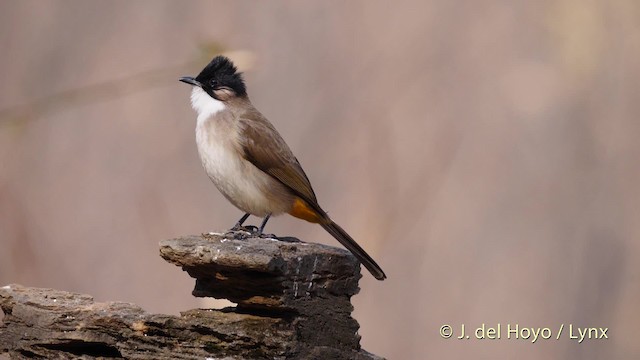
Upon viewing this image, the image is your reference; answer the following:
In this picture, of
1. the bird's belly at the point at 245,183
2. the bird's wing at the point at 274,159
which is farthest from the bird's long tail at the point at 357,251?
the bird's belly at the point at 245,183

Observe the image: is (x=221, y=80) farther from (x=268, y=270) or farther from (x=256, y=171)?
(x=268, y=270)

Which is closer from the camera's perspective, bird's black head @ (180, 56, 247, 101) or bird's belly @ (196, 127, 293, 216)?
bird's belly @ (196, 127, 293, 216)

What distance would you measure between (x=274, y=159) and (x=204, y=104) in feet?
1.64

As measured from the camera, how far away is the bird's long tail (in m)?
5.34

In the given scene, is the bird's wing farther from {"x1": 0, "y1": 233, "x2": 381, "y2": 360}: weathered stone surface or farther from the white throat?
{"x1": 0, "y1": 233, "x2": 381, "y2": 360}: weathered stone surface

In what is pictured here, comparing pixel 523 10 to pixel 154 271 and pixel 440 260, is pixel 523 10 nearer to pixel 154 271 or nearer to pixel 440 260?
pixel 440 260

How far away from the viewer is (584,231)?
8719 mm

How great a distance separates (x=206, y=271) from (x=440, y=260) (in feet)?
13.0

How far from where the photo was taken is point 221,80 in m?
5.86

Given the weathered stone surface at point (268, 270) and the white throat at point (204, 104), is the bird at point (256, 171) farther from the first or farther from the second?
the weathered stone surface at point (268, 270)

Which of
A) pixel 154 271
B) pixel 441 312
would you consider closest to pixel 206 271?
pixel 441 312

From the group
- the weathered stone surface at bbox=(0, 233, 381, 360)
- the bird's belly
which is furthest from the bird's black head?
the weathered stone surface at bbox=(0, 233, 381, 360)

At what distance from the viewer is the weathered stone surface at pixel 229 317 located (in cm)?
461

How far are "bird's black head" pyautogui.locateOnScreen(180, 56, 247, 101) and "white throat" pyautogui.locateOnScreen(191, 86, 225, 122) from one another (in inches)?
0.9
